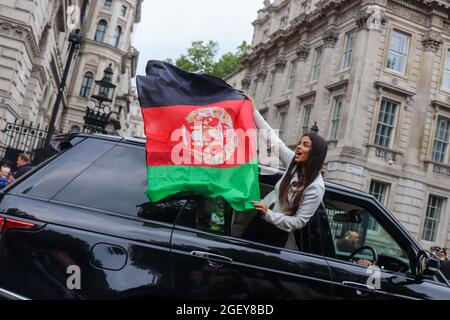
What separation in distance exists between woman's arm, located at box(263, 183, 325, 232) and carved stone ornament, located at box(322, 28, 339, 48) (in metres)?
23.7

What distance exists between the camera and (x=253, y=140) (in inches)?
129

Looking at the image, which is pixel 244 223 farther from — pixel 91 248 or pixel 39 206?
pixel 39 206

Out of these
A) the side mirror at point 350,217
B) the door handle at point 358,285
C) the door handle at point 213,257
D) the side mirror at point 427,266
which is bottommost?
the door handle at point 358,285

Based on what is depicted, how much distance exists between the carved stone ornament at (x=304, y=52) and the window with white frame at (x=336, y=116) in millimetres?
5294

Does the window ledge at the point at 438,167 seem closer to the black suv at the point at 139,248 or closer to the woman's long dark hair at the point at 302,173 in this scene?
the black suv at the point at 139,248

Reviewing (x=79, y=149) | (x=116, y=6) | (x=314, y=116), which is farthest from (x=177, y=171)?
(x=116, y=6)

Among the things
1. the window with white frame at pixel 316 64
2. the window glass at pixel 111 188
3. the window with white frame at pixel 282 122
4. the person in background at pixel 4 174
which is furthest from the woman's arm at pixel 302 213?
the window with white frame at pixel 282 122

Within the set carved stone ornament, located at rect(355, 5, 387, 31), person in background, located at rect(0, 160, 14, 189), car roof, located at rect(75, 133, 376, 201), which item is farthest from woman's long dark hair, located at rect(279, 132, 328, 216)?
carved stone ornament, located at rect(355, 5, 387, 31)

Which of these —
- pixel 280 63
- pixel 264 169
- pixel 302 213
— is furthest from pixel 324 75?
pixel 302 213

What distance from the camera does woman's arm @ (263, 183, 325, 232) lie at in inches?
120

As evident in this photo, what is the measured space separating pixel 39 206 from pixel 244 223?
1.42 metres

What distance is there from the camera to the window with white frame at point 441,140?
23188 millimetres

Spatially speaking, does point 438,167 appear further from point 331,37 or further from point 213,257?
point 213,257

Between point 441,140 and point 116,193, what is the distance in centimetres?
2381
